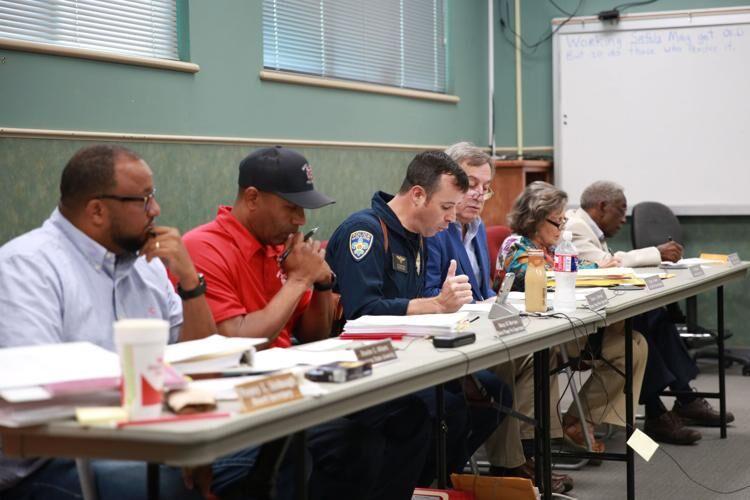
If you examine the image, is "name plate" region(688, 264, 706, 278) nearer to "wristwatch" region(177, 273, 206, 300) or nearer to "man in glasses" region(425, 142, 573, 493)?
"man in glasses" region(425, 142, 573, 493)

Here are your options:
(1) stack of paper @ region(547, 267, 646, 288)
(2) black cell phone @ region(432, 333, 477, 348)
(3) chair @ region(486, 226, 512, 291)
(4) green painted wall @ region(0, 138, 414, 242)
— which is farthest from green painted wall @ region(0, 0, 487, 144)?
(2) black cell phone @ region(432, 333, 477, 348)

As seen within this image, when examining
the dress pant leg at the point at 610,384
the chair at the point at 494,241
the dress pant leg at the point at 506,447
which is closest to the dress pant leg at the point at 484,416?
the dress pant leg at the point at 506,447

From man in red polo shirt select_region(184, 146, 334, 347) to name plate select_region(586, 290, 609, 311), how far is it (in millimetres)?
826

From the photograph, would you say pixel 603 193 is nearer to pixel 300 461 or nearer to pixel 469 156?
pixel 469 156

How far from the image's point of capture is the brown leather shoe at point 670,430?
4289 millimetres

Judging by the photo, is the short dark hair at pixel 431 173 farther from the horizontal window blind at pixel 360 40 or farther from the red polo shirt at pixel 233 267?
the horizontal window blind at pixel 360 40

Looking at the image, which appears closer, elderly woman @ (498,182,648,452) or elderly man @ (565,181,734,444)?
elderly woman @ (498,182,648,452)

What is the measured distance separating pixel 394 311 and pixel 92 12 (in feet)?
6.17

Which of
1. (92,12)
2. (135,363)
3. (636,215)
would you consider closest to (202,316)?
(135,363)

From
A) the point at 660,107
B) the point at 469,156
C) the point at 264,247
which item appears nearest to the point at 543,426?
the point at 264,247

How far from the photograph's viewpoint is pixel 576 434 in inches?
157

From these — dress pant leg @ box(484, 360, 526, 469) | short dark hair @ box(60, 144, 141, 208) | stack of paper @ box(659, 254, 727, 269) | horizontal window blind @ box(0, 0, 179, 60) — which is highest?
horizontal window blind @ box(0, 0, 179, 60)

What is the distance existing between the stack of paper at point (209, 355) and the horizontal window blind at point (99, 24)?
210 centimetres

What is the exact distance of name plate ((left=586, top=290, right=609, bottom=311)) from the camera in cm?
304
